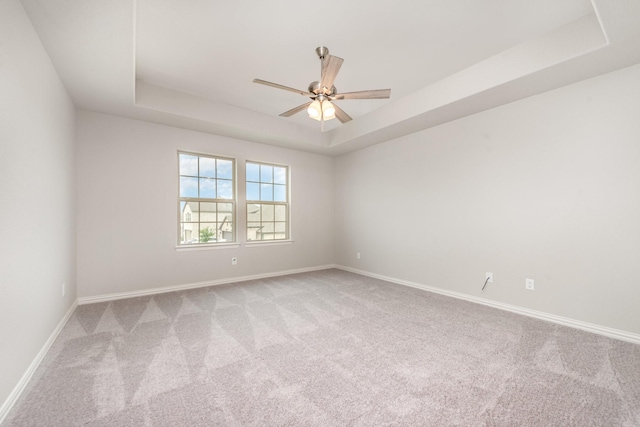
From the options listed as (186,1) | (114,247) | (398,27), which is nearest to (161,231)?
(114,247)

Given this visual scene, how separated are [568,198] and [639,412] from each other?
6.40ft

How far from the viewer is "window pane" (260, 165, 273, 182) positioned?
502cm

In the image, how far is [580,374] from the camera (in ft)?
6.20

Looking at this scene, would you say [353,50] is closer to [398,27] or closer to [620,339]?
[398,27]

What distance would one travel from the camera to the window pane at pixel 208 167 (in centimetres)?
439

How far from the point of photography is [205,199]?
4387 millimetres

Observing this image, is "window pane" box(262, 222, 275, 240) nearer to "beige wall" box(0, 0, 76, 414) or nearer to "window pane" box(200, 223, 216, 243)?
"window pane" box(200, 223, 216, 243)

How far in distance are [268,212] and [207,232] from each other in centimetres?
114

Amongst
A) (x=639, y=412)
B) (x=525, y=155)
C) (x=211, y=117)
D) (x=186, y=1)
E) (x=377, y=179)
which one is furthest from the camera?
(x=377, y=179)

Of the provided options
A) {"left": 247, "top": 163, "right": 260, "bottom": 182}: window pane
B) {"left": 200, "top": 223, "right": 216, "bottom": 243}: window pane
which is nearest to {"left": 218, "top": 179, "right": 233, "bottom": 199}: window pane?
{"left": 247, "top": 163, "right": 260, "bottom": 182}: window pane

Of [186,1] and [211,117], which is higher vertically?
[186,1]

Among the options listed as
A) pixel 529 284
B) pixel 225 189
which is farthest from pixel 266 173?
pixel 529 284

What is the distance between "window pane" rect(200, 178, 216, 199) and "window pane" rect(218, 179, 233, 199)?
95 millimetres

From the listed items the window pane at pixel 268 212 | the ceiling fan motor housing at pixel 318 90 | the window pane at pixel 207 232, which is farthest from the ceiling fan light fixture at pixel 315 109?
the window pane at pixel 207 232
